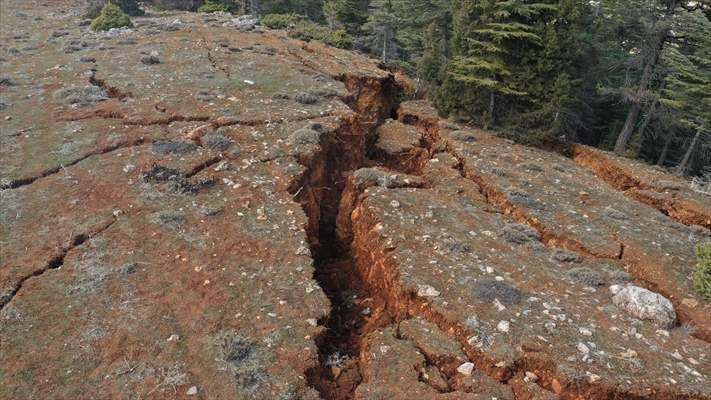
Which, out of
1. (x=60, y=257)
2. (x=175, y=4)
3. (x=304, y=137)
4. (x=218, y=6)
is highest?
(x=218, y=6)

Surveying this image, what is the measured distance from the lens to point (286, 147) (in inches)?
560

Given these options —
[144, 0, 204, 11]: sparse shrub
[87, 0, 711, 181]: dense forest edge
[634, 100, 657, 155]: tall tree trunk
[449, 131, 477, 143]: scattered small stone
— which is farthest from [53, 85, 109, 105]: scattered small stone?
[144, 0, 204, 11]: sparse shrub

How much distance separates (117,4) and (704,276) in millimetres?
40325

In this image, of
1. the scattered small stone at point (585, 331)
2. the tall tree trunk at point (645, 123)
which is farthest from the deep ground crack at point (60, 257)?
the tall tree trunk at point (645, 123)

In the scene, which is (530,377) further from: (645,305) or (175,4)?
(175,4)

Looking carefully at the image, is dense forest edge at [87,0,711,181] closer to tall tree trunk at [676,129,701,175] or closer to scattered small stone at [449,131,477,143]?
tall tree trunk at [676,129,701,175]

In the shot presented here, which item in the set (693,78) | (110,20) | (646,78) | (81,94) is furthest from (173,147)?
(110,20)

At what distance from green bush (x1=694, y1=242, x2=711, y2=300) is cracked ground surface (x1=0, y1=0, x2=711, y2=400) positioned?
25 centimetres

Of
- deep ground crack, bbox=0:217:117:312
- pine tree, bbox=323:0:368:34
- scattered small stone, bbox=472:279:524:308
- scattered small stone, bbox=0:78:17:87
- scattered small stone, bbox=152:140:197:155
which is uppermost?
pine tree, bbox=323:0:368:34

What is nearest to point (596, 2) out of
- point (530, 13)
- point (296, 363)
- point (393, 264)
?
point (530, 13)

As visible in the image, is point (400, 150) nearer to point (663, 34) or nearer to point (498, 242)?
point (498, 242)

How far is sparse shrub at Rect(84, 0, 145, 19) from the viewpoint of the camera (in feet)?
109

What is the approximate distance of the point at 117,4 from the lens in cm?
3578

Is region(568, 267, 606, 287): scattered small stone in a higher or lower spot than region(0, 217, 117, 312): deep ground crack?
higher
